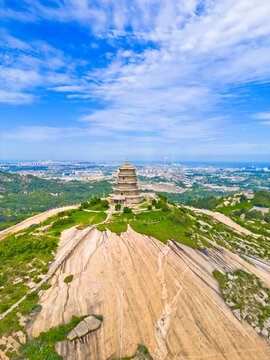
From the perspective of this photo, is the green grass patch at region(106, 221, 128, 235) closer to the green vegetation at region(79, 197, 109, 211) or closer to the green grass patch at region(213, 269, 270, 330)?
the green vegetation at region(79, 197, 109, 211)

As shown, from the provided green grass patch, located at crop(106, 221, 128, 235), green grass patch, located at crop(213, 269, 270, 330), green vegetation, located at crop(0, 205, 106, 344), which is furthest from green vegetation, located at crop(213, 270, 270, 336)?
green vegetation, located at crop(0, 205, 106, 344)

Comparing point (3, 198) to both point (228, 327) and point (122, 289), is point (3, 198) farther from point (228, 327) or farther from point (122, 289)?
point (228, 327)

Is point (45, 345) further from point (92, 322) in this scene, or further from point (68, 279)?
point (68, 279)

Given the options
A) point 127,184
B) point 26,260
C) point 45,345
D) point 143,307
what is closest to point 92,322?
point 45,345

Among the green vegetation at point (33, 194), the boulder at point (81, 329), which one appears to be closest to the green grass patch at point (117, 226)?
the boulder at point (81, 329)

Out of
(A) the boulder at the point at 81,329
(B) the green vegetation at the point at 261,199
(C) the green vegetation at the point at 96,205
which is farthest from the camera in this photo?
(B) the green vegetation at the point at 261,199

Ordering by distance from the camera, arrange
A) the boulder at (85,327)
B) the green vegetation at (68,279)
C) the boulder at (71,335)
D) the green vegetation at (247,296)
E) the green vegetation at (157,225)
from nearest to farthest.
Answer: the boulder at (71,335), the boulder at (85,327), the green vegetation at (68,279), the green vegetation at (247,296), the green vegetation at (157,225)

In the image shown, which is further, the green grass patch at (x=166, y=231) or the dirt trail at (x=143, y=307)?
the green grass patch at (x=166, y=231)

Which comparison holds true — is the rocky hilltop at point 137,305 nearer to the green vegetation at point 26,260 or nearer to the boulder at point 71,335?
the boulder at point 71,335
